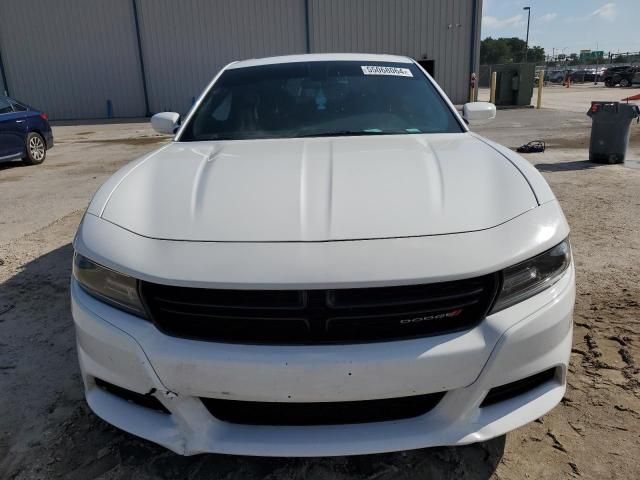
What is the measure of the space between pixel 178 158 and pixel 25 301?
1850mm

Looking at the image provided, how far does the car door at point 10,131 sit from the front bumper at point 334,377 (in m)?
8.59

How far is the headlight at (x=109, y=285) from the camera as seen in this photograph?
1.64 m

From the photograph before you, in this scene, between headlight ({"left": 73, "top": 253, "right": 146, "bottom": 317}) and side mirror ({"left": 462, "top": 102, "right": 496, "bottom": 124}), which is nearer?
headlight ({"left": 73, "top": 253, "right": 146, "bottom": 317})

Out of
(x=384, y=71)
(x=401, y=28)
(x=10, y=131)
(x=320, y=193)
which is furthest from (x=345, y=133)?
(x=401, y=28)

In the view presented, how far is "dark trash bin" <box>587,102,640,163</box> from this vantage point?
25.2ft

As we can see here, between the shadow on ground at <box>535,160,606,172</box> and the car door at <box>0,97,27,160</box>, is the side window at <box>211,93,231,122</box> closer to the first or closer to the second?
the shadow on ground at <box>535,160,606,172</box>

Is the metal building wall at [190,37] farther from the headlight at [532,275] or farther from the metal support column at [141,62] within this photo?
the headlight at [532,275]

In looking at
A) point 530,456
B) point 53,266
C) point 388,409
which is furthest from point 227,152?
point 53,266

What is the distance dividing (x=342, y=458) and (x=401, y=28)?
21554 millimetres

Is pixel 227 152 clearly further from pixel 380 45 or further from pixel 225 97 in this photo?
pixel 380 45

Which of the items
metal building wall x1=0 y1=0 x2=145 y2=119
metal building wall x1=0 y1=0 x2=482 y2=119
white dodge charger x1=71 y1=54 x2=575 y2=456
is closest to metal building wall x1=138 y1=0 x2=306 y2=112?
metal building wall x1=0 y1=0 x2=482 y2=119

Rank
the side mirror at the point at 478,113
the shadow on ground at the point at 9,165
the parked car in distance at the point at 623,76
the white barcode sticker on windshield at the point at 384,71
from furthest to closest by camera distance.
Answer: the parked car in distance at the point at 623,76
the shadow on ground at the point at 9,165
the side mirror at the point at 478,113
the white barcode sticker on windshield at the point at 384,71

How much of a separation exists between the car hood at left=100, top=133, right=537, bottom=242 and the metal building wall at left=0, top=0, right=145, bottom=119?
21.5 meters

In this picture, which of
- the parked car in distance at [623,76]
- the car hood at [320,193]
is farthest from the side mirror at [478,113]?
the parked car in distance at [623,76]
